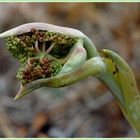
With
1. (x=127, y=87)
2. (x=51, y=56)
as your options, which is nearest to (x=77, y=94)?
(x=127, y=87)

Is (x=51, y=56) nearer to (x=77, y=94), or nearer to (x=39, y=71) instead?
(x=39, y=71)

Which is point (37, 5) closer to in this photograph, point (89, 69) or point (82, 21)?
point (82, 21)

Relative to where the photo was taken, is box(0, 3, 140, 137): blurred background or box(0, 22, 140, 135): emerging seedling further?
box(0, 3, 140, 137): blurred background

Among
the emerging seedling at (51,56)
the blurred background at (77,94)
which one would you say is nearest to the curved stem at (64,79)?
the emerging seedling at (51,56)

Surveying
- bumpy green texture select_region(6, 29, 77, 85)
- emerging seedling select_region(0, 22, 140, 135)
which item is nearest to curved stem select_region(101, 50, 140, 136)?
emerging seedling select_region(0, 22, 140, 135)

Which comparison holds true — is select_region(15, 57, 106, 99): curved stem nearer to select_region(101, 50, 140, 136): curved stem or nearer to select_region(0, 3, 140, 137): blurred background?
select_region(101, 50, 140, 136): curved stem

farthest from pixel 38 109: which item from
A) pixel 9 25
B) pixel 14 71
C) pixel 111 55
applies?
pixel 111 55
